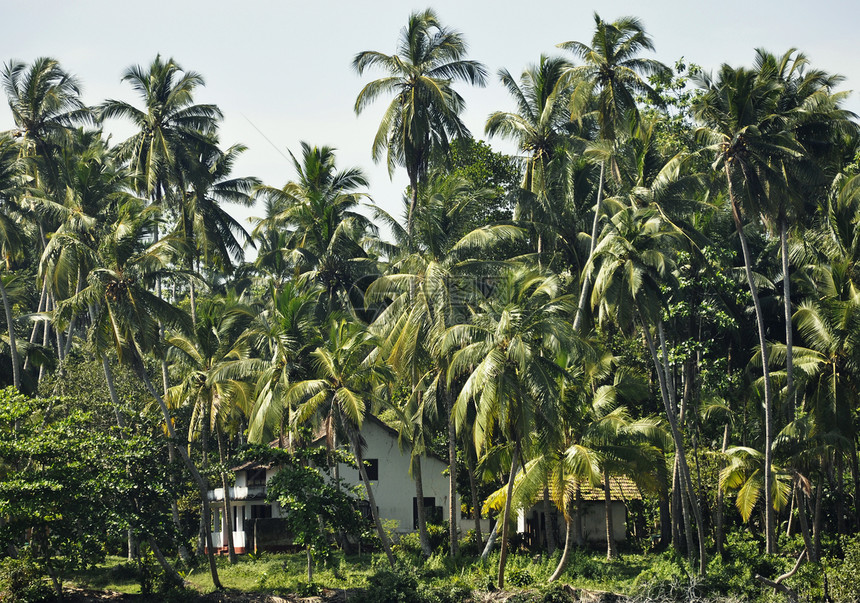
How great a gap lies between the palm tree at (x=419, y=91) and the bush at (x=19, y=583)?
18.5 meters

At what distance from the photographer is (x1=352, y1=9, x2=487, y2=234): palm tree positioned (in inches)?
1416

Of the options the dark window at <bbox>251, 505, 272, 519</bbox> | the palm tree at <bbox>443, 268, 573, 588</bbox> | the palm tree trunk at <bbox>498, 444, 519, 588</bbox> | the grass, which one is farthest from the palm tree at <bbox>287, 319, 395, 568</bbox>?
the dark window at <bbox>251, 505, 272, 519</bbox>

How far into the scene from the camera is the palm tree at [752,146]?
93.0 feet

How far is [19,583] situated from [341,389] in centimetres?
987

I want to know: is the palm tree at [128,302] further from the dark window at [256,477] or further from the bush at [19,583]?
the dark window at [256,477]

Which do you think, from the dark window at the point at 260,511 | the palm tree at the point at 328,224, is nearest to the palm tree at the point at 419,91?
the palm tree at the point at 328,224

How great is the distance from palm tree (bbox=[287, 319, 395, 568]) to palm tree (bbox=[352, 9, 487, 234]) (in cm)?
937

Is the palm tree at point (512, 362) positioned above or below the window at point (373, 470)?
above

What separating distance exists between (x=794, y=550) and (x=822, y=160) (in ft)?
45.3

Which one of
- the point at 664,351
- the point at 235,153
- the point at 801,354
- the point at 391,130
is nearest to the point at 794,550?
the point at 801,354

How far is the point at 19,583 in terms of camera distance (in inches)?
930

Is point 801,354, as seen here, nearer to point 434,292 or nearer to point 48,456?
point 434,292

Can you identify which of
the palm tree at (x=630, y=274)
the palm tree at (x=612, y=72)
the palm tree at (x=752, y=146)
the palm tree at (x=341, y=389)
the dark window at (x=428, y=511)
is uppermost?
the palm tree at (x=612, y=72)

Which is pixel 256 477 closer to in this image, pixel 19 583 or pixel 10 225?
pixel 10 225
